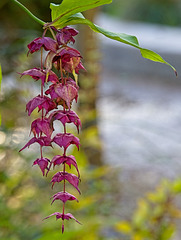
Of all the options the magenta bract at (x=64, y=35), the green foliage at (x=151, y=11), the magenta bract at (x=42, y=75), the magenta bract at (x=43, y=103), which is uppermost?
the green foliage at (x=151, y=11)

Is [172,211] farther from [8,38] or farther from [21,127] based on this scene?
[8,38]

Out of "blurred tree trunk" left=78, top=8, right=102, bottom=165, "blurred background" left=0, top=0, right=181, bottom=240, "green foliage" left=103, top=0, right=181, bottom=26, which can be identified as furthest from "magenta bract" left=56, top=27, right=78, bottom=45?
"green foliage" left=103, top=0, right=181, bottom=26

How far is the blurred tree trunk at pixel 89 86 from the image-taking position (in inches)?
70.0

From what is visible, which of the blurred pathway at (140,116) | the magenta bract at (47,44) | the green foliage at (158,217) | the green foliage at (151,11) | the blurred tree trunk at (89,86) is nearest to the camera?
the magenta bract at (47,44)

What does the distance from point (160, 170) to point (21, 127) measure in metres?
1.63

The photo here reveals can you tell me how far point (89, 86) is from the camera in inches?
75.4

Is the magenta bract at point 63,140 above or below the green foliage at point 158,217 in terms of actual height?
below

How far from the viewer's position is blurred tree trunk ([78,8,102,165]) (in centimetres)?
178

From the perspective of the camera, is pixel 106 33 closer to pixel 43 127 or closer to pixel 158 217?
pixel 43 127

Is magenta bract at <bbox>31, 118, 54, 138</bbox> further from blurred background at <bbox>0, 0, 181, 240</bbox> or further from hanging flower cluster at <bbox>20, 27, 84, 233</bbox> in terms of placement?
blurred background at <bbox>0, 0, 181, 240</bbox>

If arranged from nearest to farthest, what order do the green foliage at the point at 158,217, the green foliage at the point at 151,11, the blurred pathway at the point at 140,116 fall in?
the green foliage at the point at 158,217 < the blurred pathway at the point at 140,116 < the green foliage at the point at 151,11

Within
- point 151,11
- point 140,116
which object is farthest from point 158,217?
point 151,11

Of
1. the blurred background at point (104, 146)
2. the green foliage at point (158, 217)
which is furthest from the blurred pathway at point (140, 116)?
the green foliage at point (158, 217)

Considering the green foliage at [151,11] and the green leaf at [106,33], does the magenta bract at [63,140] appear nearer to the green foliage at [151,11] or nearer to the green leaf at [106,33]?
the green leaf at [106,33]
